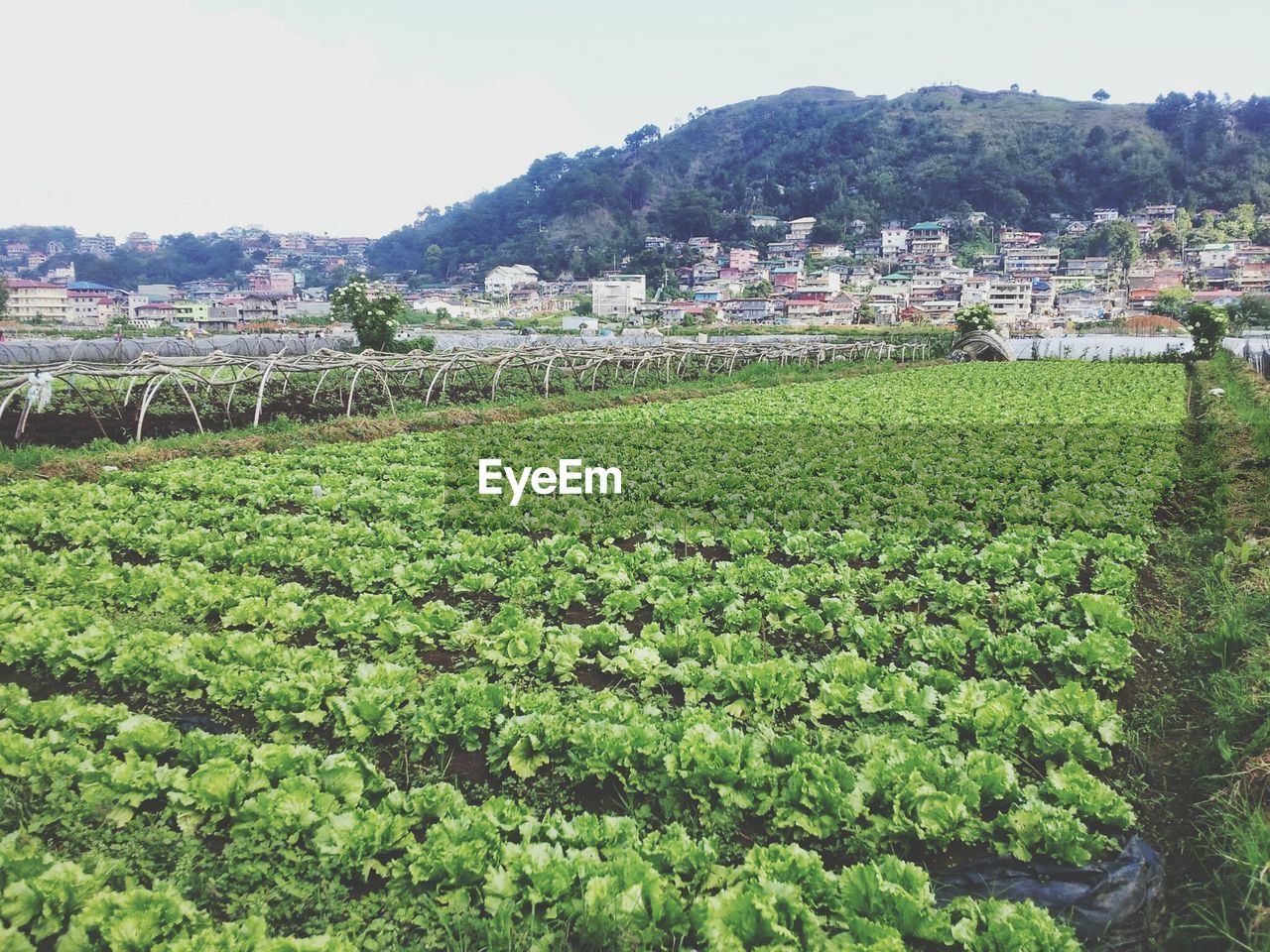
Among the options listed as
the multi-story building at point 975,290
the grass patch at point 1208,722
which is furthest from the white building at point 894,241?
the grass patch at point 1208,722

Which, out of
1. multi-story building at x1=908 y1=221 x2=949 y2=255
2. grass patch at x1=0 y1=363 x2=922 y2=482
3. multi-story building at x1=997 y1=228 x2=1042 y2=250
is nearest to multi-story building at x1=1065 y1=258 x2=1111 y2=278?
multi-story building at x1=997 y1=228 x2=1042 y2=250

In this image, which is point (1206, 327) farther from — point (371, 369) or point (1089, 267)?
point (1089, 267)

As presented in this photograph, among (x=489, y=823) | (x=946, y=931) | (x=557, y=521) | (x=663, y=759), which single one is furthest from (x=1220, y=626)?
(x=557, y=521)

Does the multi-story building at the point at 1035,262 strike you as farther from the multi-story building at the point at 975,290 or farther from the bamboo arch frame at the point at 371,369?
the bamboo arch frame at the point at 371,369

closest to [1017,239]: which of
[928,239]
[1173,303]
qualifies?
[928,239]

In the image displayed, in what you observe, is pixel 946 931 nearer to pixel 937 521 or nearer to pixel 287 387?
pixel 937 521
